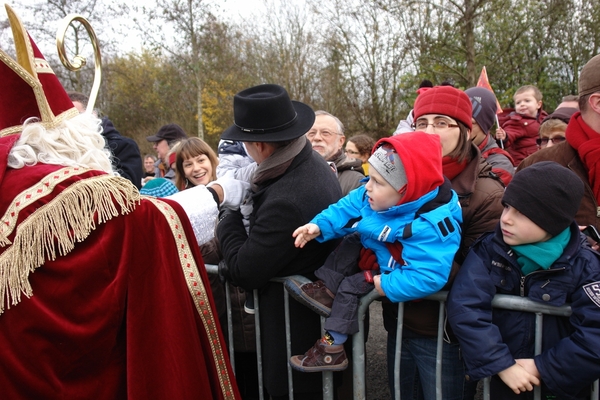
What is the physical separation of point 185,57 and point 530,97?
16.0 meters

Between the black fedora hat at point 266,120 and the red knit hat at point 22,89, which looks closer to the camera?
the red knit hat at point 22,89

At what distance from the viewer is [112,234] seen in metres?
1.56

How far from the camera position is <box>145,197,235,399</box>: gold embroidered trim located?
1766mm

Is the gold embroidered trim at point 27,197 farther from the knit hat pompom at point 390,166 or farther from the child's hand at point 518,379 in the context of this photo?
the child's hand at point 518,379

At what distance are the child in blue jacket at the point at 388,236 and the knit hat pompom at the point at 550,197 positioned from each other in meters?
0.30

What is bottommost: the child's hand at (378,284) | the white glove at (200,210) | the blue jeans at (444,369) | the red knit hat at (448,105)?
the blue jeans at (444,369)

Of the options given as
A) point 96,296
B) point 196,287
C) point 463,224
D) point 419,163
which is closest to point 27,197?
point 96,296

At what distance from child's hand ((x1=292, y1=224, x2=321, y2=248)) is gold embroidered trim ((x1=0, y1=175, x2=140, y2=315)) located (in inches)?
29.2

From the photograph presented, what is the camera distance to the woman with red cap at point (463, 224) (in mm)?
2047

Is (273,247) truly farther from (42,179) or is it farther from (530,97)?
(530,97)

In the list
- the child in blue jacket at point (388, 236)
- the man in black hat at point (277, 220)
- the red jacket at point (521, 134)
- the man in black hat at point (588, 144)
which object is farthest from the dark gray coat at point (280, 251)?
the red jacket at point (521, 134)

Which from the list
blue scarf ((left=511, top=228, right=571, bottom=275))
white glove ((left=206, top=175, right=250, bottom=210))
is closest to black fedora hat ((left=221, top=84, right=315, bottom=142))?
white glove ((left=206, top=175, right=250, bottom=210))

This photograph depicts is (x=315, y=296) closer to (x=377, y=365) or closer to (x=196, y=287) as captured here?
(x=196, y=287)

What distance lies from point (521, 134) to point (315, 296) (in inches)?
188
